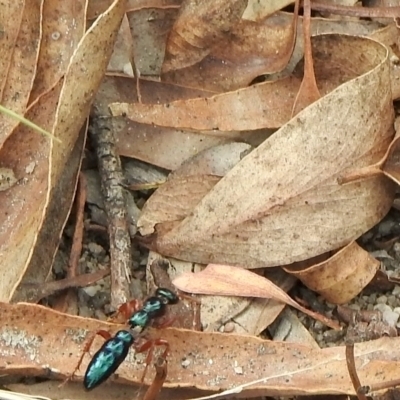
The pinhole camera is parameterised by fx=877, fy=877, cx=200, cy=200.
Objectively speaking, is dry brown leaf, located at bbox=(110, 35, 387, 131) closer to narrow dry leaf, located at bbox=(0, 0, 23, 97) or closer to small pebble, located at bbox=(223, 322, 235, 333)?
narrow dry leaf, located at bbox=(0, 0, 23, 97)

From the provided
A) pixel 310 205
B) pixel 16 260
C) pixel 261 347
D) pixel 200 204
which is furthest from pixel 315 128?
pixel 16 260

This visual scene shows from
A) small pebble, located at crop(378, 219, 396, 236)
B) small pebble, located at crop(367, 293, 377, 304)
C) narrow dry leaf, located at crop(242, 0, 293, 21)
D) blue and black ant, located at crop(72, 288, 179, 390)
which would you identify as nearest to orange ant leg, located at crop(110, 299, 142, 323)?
blue and black ant, located at crop(72, 288, 179, 390)

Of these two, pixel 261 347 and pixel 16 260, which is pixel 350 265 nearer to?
pixel 261 347

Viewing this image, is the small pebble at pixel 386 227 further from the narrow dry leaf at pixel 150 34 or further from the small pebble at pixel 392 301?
the narrow dry leaf at pixel 150 34

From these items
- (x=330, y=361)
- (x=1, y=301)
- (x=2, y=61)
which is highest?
(x=2, y=61)

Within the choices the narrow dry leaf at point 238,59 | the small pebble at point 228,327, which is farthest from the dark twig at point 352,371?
the narrow dry leaf at point 238,59
